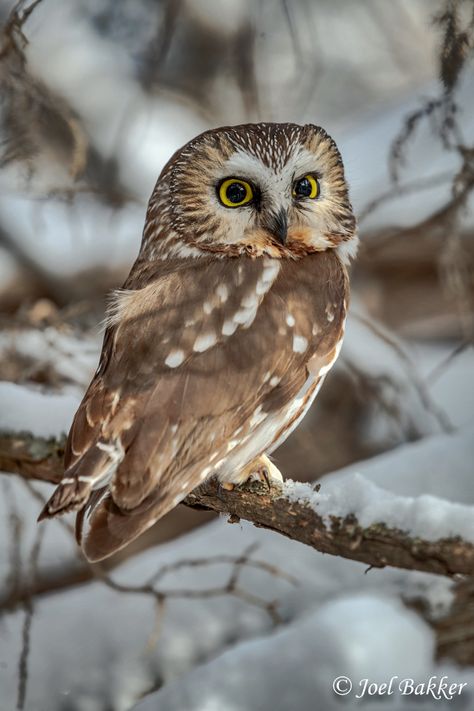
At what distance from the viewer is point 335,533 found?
2314mm

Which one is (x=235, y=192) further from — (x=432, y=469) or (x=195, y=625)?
(x=195, y=625)

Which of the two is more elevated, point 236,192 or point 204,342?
point 236,192

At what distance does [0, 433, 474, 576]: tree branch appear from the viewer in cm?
210

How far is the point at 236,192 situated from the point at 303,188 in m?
0.25

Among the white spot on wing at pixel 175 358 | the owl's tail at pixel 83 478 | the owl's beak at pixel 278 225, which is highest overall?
the owl's beak at pixel 278 225

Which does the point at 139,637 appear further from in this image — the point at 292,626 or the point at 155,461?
the point at 155,461

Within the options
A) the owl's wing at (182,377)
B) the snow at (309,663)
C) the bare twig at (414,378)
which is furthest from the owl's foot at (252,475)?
the bare twig at (414,378)

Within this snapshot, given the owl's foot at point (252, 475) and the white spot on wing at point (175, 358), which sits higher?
the white spot on wing at point (175, 358)

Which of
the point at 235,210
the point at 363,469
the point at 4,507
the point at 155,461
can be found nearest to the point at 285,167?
the point at 235,210

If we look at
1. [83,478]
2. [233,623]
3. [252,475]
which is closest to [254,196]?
[252,475]

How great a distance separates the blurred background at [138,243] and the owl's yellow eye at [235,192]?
0.79m

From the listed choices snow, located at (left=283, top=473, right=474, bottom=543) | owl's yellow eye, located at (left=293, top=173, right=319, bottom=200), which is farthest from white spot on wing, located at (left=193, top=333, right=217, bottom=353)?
owl's yellow eye, located at (left=293, top=173, right=319, bottom=200)

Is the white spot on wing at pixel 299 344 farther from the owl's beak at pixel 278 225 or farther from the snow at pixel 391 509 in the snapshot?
the snow at pixel 391 509

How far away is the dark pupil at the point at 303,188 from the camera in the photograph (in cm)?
311
